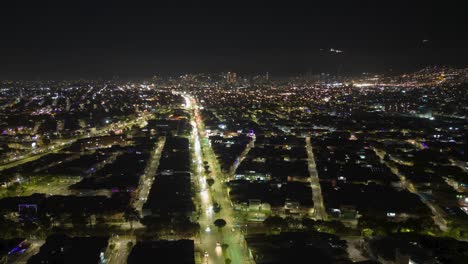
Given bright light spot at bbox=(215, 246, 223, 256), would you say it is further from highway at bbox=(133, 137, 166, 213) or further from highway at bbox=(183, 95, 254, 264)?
highway at bbox=(133, 137, 166, 213)

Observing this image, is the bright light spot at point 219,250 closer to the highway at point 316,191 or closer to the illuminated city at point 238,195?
the illuminated city at point 238,195

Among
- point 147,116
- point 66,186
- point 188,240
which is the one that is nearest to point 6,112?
point 147,116

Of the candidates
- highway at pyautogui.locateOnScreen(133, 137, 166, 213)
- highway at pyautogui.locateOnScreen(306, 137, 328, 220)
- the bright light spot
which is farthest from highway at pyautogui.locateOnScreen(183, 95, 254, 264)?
A: highway at pyautogui.locateOnScreen(306, 137, 328, 220)

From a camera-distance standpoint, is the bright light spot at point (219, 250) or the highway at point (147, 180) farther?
the highway at point (147, 180)

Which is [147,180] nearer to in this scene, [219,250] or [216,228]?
[216,228]

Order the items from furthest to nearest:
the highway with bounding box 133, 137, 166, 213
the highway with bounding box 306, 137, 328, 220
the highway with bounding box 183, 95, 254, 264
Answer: the highway with bounding box 133, 137, 166, 213 < the highway with bounding box 306, 137, 328, 220 < the highway with bounding box 183, 95, 254, 264

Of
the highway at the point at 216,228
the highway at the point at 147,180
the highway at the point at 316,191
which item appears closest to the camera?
the highway at the point at 216,228

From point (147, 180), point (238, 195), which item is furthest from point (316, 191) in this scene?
point (147, 180)

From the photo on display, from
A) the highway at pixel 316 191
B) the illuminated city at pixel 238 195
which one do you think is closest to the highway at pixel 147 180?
the illuminated city at pixel 238 195

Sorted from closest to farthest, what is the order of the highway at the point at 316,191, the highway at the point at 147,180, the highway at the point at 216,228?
the highway at the point at 216,228
the highway at the point at 316,191
the highway at the point at 147,180

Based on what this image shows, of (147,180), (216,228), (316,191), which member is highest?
(316,191)

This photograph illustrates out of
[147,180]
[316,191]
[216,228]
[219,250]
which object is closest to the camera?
[219,250]
